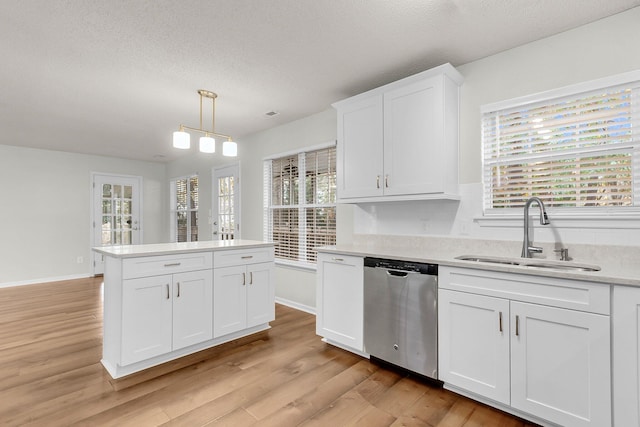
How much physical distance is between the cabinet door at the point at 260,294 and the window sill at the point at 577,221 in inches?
80.0

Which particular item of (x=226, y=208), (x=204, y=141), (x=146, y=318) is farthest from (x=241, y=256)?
(x=226, y=208)

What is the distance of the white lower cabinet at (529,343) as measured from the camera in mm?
1593

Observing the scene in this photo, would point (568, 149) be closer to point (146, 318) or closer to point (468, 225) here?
point (468, 225)

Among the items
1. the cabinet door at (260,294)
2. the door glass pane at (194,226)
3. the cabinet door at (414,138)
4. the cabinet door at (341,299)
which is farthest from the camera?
the door glass pane at (194,226)

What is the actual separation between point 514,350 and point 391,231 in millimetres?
1512

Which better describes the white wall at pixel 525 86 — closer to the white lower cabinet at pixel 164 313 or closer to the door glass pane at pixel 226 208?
the white lower cabinet at pixel 164 313

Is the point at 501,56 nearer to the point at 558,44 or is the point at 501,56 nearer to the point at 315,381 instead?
the point at 558,44

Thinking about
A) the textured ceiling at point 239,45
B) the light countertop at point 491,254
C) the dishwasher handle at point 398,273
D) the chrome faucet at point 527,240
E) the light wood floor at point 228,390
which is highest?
the textured ceiling at point 239,45

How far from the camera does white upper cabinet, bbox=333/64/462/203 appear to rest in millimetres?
2506

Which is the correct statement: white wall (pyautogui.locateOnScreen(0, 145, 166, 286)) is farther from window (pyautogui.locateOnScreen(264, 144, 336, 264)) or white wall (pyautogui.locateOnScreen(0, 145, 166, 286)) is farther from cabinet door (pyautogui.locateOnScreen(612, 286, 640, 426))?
cabinet door (pyautogui.locateOnScreen(612, 286, 640, 426))

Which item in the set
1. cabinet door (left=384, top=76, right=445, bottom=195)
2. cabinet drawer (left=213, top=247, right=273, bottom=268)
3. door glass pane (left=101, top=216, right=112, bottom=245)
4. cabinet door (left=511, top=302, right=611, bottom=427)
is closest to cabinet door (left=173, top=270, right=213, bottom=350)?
cabinet drawer (left=213, top=247, right=273, bottom=268)

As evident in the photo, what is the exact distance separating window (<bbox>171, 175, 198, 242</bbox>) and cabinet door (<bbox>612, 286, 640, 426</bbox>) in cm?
618

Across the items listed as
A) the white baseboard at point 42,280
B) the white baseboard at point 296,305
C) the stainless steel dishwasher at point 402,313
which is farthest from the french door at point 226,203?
the stainless steel dishwasher at point 402,313

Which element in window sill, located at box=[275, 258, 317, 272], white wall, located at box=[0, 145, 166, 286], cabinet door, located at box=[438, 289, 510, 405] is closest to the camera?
cabinet door, located at box=[438, 289, 510, 405]
